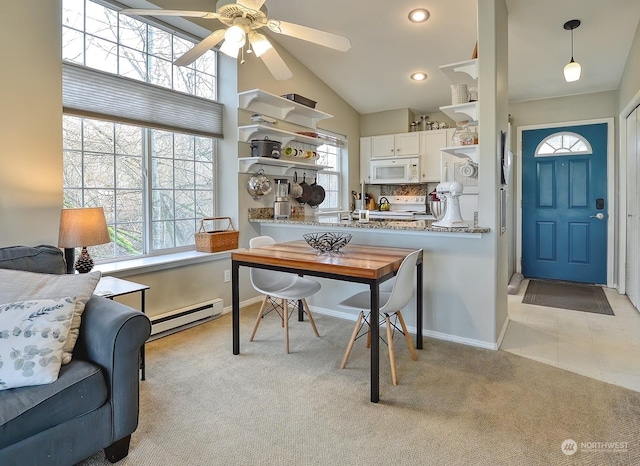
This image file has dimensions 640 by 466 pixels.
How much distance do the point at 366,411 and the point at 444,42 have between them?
3480 millimetres

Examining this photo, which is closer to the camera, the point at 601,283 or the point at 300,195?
the point at 300,195

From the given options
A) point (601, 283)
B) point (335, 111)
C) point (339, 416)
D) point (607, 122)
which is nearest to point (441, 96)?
point (335, 111)

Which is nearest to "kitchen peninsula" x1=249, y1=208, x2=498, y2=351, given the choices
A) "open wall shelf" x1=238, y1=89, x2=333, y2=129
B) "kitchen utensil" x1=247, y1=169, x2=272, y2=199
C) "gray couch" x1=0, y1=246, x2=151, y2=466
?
"kitchen utensil" x1=247, y1=169, x2=272, y2=199

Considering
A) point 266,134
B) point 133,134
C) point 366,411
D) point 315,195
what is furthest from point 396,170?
point 366,411

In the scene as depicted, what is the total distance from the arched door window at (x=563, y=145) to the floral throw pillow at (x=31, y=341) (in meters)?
5.51

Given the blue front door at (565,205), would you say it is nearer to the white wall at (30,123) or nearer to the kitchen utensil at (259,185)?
the kitchen utensil at (259,185)

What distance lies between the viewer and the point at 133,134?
320 cm

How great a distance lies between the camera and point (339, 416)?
201cm

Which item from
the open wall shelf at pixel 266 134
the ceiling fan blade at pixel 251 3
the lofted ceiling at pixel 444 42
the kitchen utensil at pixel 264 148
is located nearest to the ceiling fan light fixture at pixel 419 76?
the lofted ceiling at pixel 444 42

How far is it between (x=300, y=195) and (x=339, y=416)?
2.88 m

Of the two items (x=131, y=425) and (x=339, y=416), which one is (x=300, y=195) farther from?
(x=131, y=425)

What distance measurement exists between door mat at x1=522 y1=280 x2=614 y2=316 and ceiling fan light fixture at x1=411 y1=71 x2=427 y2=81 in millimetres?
2785

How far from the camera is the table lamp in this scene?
88.4 inches

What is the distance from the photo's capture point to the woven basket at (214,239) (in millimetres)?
3525
